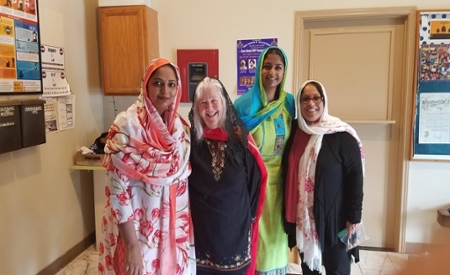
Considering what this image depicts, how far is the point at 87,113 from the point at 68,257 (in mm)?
1121

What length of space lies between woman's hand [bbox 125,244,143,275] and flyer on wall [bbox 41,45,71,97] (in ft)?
4.91

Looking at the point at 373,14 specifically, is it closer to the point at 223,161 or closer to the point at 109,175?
the point at 223,161

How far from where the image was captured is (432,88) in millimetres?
2754

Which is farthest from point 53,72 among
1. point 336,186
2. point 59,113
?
point 336,186

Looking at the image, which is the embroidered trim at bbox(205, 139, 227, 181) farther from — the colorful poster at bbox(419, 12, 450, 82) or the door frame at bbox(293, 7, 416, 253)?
the colorful poster at bbox(419, 12, 450, 82)

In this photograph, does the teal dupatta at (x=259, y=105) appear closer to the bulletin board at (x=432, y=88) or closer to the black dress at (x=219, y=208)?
the black dress at (x=219, y=208)

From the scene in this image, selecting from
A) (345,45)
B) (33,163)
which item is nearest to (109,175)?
(33,163)

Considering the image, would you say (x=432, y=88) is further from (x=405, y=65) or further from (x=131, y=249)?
(x=131, y=249)

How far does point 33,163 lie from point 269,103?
158cm

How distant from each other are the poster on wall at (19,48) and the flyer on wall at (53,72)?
11 cm

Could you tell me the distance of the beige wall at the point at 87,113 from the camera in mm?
2441

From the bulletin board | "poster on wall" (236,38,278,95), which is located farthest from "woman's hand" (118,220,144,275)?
the bulletin board

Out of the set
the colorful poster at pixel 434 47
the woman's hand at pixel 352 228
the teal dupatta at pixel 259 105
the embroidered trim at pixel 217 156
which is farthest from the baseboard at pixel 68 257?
the colorful poster at pixel 434 47

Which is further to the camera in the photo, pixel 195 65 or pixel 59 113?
pixel 195 65
